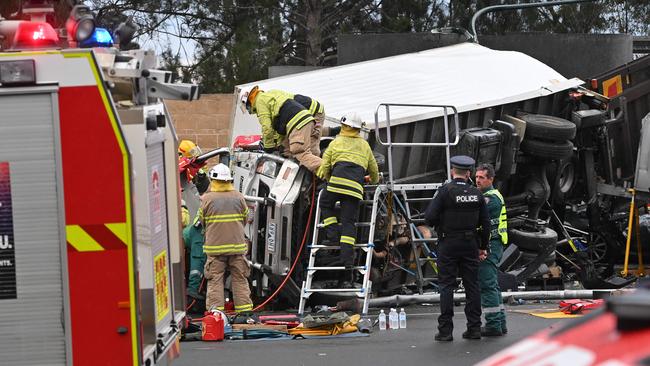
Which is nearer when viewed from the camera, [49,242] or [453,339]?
[49,242]

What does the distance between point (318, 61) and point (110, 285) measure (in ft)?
65.0

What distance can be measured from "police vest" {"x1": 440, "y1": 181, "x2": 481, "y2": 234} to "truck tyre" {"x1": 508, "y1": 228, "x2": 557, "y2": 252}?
339cm

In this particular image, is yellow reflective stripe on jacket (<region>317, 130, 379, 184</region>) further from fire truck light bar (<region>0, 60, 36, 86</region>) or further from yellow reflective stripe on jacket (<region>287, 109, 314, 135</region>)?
fire truck light bar (<region>0, 60, 36, 86</region>)

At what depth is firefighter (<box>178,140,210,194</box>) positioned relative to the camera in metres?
13.3

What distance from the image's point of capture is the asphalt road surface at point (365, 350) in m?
9.16

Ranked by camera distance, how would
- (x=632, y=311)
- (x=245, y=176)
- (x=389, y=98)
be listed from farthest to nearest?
(x=389, y=98)
(x=245, y=176)
(x=632, y=311)

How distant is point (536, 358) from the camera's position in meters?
2.60

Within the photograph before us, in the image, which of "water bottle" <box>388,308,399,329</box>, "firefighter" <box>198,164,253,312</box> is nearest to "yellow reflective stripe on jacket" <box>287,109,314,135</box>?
"firefighter" <box>198,164,253,312</box>

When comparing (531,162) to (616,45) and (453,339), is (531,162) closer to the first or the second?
(453,339)

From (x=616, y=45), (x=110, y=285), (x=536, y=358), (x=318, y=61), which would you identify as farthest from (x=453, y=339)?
(x=318, y=61)

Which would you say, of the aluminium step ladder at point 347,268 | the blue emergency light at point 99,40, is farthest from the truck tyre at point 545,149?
the blue emergency light at point 99,40

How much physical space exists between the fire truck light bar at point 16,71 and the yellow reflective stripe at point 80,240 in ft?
2.53

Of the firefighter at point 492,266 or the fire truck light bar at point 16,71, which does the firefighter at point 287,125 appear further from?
the fire truck light bar at point 16,71

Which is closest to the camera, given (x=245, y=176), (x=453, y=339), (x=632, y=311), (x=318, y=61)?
(x=632, y=311)
